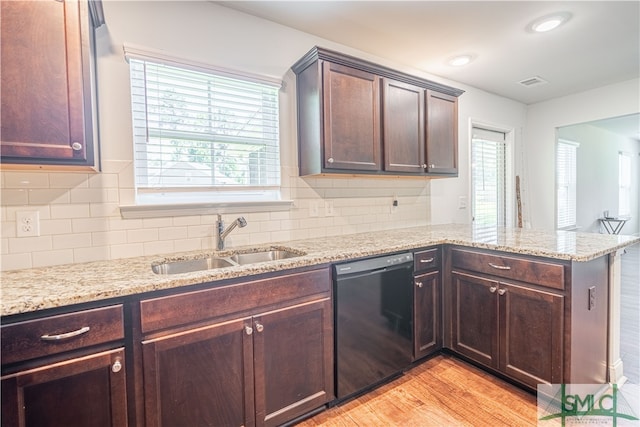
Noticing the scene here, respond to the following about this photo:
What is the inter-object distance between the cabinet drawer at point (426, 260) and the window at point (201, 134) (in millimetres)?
1119

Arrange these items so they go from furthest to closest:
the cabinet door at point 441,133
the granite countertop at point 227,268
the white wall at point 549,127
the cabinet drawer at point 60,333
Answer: the white wall at point 549,127 < the cabinet door at point 441,133 < the granite countertop at point 227,268 < the cabinet drawer at point 60,333

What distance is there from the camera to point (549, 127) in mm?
4137

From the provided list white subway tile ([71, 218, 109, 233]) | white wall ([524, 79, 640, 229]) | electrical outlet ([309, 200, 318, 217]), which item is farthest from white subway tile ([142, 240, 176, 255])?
white wall ([524, 79, 640, 229])

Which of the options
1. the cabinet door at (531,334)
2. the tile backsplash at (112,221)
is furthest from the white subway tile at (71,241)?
the cabinet door at (531,334)

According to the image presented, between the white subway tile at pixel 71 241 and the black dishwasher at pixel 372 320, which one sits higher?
the white subway tile at pixel 71 241

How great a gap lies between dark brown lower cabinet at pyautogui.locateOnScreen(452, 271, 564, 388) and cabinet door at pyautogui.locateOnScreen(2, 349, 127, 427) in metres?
2.03

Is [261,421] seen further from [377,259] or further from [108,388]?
[377,259]

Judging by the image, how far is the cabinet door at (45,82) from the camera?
4.15 ft

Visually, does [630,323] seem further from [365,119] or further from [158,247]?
[158,247]

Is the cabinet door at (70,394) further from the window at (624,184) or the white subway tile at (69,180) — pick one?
the window at (624,184)

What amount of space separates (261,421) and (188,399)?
402 mm

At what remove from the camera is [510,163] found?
13.4ft

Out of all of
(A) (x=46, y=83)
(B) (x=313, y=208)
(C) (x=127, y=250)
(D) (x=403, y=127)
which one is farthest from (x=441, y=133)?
(A) (x=46, y=83)

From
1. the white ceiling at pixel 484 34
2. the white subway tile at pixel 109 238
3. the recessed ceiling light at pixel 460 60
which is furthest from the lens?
the recessed ceiling light at pixel 460 60
